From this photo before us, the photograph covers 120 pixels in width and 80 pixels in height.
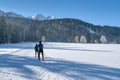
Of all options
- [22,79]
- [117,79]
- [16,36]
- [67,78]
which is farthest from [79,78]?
[16,36]

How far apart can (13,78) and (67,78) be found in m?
2.76

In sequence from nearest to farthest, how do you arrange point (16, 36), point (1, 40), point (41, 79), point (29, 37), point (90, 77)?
point (41, 79) < point (90, 77) < point (1, 40) < point (16, 36) < point (29, 37)

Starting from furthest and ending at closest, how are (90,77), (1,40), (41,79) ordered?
1. (1,40)
2. (90,77)
3. (41,79)

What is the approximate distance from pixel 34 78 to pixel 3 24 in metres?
90.3

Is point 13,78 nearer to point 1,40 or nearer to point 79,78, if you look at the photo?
point 79,78

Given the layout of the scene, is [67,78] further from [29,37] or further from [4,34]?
[29,37]

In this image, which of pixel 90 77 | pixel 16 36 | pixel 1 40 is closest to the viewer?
pixel 90 77

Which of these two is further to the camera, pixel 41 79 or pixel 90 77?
pixel 90 77

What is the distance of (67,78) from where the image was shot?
13.3 meters

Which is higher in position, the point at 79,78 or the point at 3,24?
the point at 3,24

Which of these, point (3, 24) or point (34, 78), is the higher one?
point (3, 24)

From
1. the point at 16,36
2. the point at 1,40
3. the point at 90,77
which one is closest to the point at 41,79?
the point at 90,77

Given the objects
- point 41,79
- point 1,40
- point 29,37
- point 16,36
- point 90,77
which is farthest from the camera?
point 29,37

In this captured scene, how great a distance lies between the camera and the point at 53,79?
12922mm
